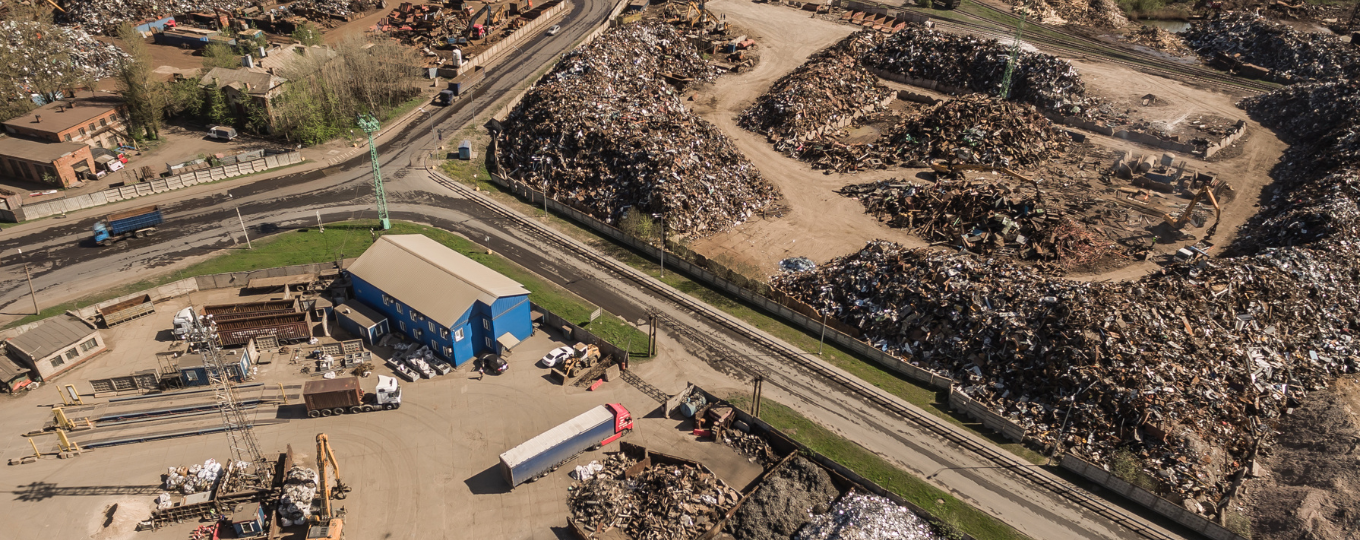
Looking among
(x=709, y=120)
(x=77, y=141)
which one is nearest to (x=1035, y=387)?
(x=709, y=120)

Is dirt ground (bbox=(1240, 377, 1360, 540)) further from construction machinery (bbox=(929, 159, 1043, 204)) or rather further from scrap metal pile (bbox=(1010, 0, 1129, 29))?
scrap metal pile (bbox=(1010, 0, 1129, 29))

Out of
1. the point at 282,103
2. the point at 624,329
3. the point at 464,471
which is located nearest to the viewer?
the point at 464,471

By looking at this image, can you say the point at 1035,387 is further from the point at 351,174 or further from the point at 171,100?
the point at 171,100

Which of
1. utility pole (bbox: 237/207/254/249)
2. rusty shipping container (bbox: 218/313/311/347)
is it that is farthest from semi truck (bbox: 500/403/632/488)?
utility pole (bbox: 237/207/254/249)

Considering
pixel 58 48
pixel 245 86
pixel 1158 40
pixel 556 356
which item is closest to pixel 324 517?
pixel 556 356

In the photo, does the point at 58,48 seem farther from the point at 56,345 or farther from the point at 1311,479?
the point at 1311,479
